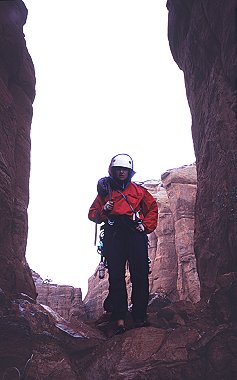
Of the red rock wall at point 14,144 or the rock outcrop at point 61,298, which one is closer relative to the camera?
the red rock wall at point 14,144

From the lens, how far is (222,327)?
7.68 m

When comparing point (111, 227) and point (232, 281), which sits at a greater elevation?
point (111, 227)

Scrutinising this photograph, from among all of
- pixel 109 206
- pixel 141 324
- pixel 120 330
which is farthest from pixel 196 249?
pixel 120 330

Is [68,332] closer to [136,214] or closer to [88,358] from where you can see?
[88,358]

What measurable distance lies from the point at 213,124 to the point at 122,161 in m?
3.65

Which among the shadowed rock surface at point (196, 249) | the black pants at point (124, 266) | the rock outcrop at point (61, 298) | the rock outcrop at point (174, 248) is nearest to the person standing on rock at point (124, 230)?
the black pants at point (124, 266)

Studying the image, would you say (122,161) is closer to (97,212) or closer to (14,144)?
(97,212)

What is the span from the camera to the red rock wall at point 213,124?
9.71 m

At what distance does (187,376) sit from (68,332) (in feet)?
8.54

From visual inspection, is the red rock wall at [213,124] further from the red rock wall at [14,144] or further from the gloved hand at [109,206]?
the red rock wall at [14,144]

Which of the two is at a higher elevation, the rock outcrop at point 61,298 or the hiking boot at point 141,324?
the hiking boot at point 141,324

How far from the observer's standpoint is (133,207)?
8.52m

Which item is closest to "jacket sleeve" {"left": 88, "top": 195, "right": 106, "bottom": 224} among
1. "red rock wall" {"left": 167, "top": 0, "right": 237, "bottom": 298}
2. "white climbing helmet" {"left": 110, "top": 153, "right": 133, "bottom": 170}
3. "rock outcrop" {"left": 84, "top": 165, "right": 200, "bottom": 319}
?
"white climbing helmet" {"left": 110, "top": 153, "right": 133, "bottom": 170}

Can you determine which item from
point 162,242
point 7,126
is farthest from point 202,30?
point 162,242
